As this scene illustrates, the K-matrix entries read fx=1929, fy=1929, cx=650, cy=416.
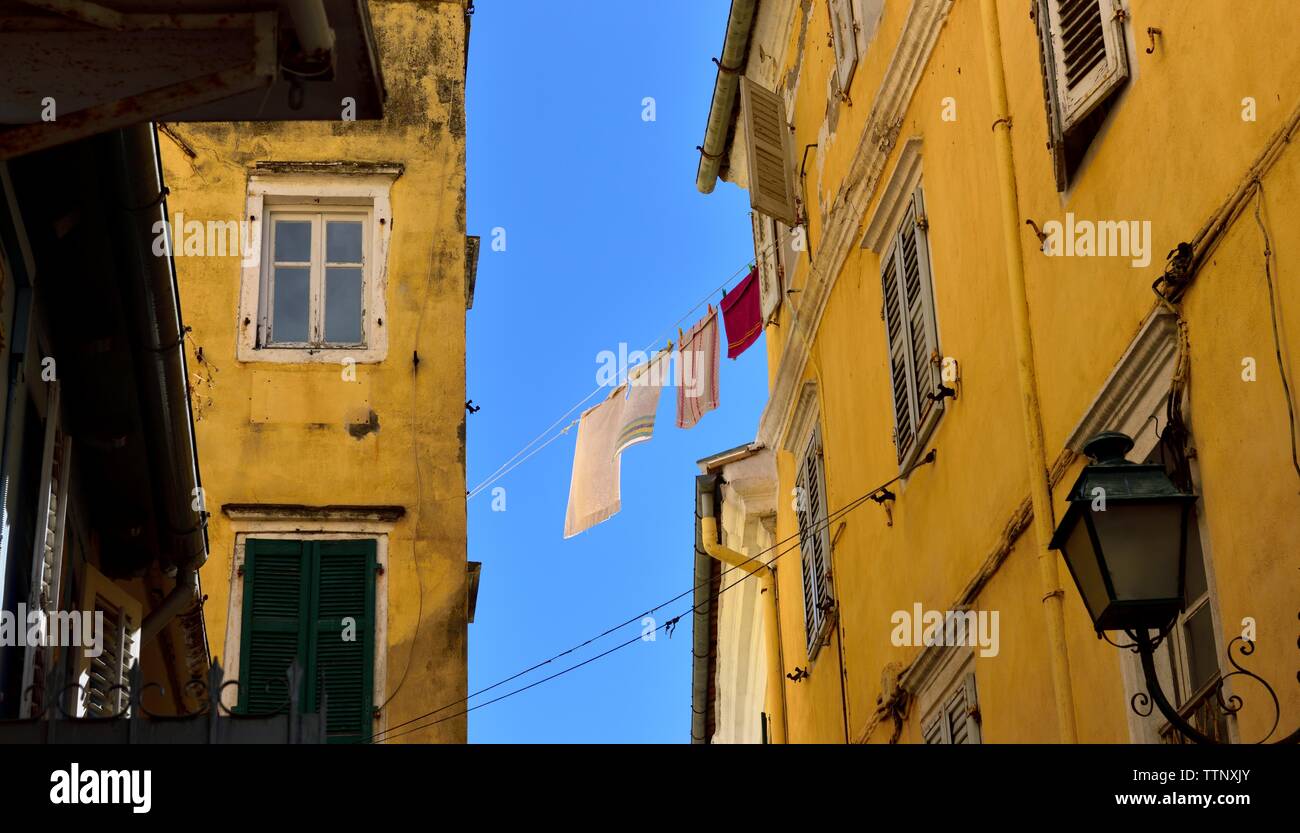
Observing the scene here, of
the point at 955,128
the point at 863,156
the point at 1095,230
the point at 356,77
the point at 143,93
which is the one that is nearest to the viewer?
the point at 143,93

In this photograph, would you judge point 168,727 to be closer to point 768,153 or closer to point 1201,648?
point 1201,648

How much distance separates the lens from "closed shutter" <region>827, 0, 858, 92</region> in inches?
A: 486

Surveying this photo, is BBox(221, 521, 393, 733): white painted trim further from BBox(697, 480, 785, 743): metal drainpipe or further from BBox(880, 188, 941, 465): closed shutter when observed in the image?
BBox(880, 188, 941, 465): closed shutter

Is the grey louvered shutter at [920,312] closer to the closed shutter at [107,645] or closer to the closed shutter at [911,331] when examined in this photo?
the closed shutter at [911,331]

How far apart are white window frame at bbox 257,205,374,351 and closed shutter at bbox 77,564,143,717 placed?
4.94 m

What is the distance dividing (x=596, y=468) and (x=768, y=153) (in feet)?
15.1

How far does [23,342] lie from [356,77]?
1928mm

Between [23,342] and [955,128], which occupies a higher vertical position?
[955,128]

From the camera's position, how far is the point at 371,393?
1569 centimetres

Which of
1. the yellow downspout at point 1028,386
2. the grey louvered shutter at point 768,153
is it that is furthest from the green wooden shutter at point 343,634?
the yellow downspout at point 1028,386

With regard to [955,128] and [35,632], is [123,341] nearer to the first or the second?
[35,632]

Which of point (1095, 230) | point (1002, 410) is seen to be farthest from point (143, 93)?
point (1002, 410)

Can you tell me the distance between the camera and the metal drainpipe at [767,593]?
1614 cm

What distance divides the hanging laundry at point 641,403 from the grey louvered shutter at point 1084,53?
10.1 m
